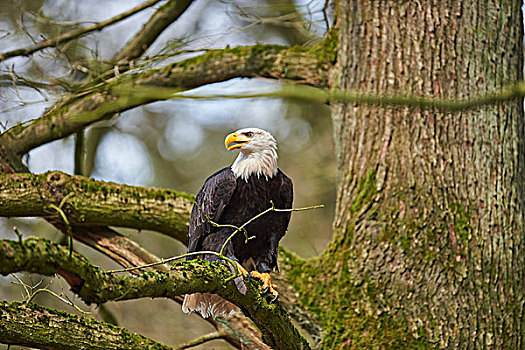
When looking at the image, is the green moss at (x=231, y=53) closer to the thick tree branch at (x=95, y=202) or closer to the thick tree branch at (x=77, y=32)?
the thick tree branch at (x=77, y=32)

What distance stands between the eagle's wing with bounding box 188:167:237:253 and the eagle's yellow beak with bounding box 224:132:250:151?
182mm

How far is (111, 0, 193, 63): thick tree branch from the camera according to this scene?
5117 millimetres

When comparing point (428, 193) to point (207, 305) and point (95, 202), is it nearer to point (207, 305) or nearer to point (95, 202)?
point (207, 305)

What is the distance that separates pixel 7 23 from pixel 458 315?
4.61 meters

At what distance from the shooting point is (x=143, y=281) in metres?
2.17

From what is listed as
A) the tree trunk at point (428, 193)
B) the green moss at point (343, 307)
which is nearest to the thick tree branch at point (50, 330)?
the green moss at point (343, 307)

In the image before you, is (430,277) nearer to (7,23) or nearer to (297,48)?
(297,48)

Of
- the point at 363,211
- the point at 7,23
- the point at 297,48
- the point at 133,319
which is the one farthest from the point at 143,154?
the point at 363,211

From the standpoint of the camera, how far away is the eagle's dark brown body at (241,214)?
3.70 metres

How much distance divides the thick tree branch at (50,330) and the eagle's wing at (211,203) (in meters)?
1.00

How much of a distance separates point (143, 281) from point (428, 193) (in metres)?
2.63

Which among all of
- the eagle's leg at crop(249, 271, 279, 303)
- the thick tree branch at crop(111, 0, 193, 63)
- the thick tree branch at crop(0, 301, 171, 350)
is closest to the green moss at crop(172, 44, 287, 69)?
the thick tree branch at crop(111, 0, 193, 63)

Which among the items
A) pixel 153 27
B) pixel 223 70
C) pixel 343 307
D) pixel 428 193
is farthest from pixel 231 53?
pixel 343 307

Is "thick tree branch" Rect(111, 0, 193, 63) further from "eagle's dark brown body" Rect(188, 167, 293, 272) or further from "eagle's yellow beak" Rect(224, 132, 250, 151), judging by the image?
"eagle's dark brown body" Rect(188, 167, 293, 272)
